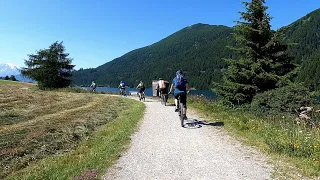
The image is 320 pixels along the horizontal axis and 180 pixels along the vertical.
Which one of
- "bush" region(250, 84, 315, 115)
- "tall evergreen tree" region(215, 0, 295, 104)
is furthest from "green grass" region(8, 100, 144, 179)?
"tall evergreen tree" region(215, 0, 295, 104)

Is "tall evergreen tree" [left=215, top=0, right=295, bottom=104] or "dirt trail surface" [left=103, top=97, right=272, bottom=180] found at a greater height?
"tall evergreen tree" [left=215, top=0, right=295, bottom=104]

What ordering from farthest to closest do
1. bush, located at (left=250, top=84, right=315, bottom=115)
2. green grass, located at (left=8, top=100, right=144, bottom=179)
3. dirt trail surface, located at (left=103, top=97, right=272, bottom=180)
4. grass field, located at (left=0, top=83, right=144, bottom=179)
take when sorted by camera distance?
1. bush, located at (left=250, top=84, right=315, bottom=115)
2. grass field, located at (left=0, top=83, right=144, bottom=179)
3. green grass, located at (left=8, top=100, right=144, bottom=179)
4. dirt trail surface, located at (left=103, top=97, right=272, bottom=180)

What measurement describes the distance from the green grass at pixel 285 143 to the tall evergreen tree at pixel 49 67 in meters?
→ 42.0

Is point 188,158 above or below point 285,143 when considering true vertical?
below

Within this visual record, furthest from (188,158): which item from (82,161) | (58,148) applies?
(58,148)

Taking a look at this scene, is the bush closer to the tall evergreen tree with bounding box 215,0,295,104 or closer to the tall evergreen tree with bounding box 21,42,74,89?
the tall evergreen tree with bounding box 215,0,295,104

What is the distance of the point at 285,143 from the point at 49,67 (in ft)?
153

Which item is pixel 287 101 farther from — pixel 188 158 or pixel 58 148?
pixel 58 148

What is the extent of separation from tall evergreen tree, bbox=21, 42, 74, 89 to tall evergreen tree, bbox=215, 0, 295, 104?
30387 millimetres

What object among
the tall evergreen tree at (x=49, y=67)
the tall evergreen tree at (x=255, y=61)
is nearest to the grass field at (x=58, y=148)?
the tall evergreen tree at (x=255, y=61)

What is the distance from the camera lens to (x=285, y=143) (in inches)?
350

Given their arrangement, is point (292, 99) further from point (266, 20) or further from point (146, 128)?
point (266, 20)

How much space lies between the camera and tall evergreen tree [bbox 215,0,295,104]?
2778 centimetres

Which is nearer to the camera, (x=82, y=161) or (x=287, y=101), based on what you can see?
(x=82, y=161)
